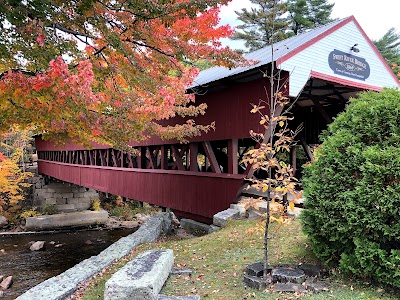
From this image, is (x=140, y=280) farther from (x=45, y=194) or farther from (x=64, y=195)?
(x=45, y=194)

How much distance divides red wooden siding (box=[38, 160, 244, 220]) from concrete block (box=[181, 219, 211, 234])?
27cm

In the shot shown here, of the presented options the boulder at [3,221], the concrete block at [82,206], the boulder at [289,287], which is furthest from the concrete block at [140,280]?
the concrete block at [82,206]

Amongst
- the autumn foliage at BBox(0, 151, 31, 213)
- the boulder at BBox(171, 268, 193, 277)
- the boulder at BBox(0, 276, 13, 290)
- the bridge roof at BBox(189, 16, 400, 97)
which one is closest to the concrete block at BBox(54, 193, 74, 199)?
the autumn foliage at BBox(0, 151, 31, 213)

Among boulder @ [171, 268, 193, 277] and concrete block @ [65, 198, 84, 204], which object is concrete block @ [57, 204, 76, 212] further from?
boulder @ [171, 268, 193, 277]

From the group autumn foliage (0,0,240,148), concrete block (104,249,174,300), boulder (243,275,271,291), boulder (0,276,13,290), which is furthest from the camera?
boulder (0,276,13,290)

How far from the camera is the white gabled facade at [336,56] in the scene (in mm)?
7652

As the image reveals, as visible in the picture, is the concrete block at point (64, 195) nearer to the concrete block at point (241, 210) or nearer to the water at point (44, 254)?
the water at point (44, 254)

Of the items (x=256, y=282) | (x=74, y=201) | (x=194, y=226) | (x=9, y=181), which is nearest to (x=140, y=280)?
(x=256, y=282)

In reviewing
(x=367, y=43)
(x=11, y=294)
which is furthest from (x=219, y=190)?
(x=11, y=294)

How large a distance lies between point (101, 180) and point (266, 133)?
11.2 m

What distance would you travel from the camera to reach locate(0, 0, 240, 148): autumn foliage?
448 cm

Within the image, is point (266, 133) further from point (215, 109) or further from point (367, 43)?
point (367, 43)

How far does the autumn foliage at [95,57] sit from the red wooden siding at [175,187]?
2.41 metres

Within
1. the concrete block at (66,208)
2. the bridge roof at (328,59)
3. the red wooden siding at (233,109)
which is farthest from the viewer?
the concrete block at (66,208)
